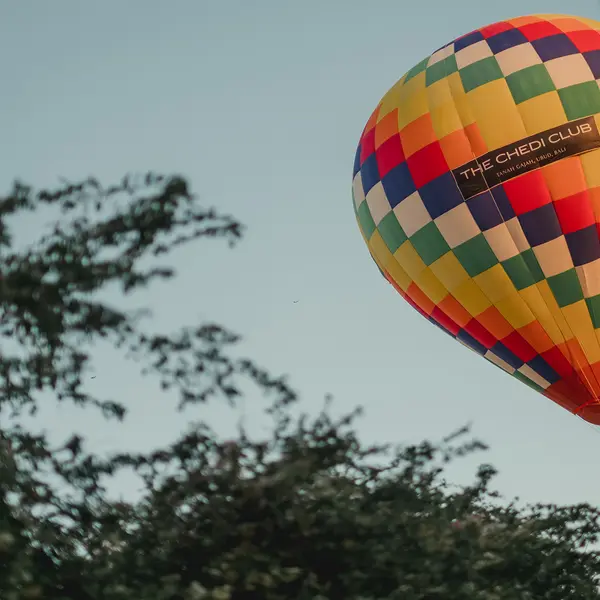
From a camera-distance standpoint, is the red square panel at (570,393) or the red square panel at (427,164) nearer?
the red square panel at (570,393)

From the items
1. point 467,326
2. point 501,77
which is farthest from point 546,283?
point 501,77

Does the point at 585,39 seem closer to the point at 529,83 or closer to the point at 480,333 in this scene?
the point at 529,83

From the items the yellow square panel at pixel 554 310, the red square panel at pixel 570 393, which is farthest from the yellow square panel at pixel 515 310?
the red square panel at pixel 570 393

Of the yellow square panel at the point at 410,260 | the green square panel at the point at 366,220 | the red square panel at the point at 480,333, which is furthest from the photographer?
the green square panel at the point at 366,220

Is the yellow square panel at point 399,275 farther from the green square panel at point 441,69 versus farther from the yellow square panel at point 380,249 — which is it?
the green square panel at point 441,69

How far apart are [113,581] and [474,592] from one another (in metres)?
3.06

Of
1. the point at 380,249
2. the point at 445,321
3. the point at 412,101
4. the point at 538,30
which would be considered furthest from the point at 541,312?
the point at 538,30

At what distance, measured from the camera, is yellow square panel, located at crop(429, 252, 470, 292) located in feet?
53.0

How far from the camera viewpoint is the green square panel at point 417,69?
701 inches

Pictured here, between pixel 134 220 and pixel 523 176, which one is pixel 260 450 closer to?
pixel 134 220

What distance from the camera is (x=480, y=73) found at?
54.1ft

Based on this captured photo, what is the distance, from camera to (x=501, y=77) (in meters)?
16.2

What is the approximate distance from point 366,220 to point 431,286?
246 centimetres

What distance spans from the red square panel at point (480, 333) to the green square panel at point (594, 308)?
1873 millimetres
